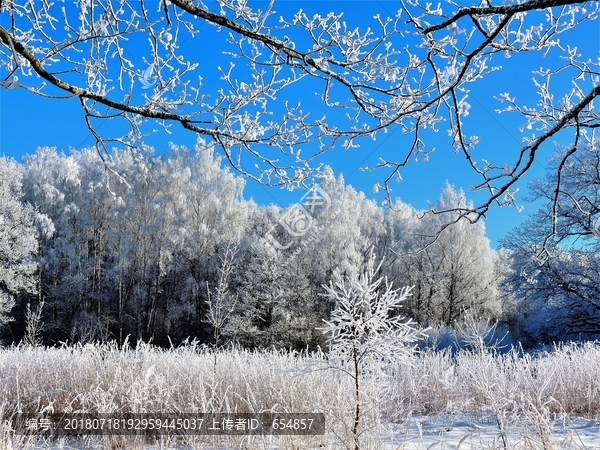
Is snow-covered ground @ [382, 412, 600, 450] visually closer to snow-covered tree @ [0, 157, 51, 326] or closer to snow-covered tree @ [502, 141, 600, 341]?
snow-covered tree @ [502, 141, 600, 341]

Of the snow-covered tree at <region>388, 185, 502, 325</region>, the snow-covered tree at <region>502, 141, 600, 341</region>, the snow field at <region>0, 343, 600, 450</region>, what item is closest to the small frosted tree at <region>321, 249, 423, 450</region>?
the snow field at <region>0, 343, 600, 450</region>

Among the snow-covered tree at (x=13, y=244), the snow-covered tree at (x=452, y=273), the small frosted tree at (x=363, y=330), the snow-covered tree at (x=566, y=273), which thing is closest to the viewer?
the small frosted tree at (x=363, y=330)

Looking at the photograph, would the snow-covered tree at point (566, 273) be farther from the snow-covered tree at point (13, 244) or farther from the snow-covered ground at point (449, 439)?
the snow-covered tree at point (13, 244)

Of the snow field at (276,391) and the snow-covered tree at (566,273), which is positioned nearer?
the snow field at (276,391)

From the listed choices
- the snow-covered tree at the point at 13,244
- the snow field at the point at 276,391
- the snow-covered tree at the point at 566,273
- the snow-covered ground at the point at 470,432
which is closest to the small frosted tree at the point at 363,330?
the snow-covered ground at the point at 470,432

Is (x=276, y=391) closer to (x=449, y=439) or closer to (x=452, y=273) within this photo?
(x=449, y=439)

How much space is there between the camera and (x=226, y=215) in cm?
2105

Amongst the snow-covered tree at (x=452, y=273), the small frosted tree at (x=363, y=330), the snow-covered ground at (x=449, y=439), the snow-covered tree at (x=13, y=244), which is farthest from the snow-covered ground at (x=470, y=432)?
the snow-covered tree at (x=452, y=273)

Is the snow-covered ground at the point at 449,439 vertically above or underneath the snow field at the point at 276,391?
underneath

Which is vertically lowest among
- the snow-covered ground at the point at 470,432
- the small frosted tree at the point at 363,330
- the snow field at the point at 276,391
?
the snow-covered ground at the point at 470,432

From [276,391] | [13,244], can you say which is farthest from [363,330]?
[13,244]

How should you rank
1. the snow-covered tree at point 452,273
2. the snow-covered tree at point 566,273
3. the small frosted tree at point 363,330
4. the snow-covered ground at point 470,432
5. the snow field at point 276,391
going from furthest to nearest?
the snow-covered tree at point 452,273 → the snow-covered tree at point 566,273 → the snow field at point 276,391 → the snow-covered ground at point 470,432 → the small frosted tree at point 363,330

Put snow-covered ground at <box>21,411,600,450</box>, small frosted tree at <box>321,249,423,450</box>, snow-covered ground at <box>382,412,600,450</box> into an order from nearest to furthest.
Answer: small frosted tree at <box>321,249,423,450</box>
snow-covered ground at <box>21,411,600,450</box>
snow-covered ground at <box>382,412,600,450</box>

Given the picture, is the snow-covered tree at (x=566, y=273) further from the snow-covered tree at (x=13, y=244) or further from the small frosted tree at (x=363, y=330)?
the snow-covered tree at (x=13, y=244)
